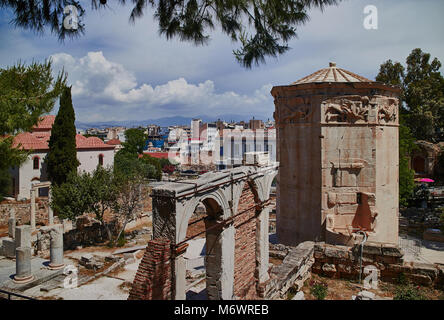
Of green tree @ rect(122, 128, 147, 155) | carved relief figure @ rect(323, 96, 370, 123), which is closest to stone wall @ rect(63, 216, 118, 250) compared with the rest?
carved relief figure @ rect(323, 96, 370, 123)

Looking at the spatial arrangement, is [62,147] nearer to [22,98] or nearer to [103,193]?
[103,193]

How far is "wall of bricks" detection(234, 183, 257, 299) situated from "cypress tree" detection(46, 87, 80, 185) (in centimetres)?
1978

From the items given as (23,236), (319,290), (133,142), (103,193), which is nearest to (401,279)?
(319,290)

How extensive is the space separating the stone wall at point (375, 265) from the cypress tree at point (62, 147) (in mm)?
20235

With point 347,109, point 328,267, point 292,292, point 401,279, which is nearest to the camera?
point 292,292

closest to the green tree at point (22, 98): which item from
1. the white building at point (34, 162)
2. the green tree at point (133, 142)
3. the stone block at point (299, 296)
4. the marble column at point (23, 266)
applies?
the marble column at point (23, 266)

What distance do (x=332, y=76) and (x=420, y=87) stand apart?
23.5 m

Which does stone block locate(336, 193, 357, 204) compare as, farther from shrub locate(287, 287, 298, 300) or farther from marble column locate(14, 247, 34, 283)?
marble column locate(14, 247, 34, 283)

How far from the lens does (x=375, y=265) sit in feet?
31.9

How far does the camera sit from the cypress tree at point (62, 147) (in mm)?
24000

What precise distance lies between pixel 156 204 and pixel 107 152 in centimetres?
2858

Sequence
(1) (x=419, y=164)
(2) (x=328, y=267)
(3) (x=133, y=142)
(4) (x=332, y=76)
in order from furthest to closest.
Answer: (3) (x=133, y=142) → (1) (x=419, y=164) → (4) (x=332, y=76) → (2) (x=328, y=267)
